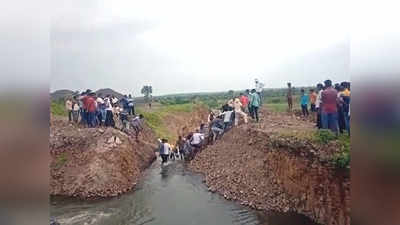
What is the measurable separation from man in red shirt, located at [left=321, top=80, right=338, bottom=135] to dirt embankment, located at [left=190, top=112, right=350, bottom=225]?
164mm

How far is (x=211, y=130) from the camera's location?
14.1 feet

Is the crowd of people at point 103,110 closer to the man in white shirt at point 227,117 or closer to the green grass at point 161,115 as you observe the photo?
the green grass at point 161,115

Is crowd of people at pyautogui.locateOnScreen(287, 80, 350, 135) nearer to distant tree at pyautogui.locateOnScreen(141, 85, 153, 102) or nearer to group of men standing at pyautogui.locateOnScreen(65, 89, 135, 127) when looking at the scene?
distant tree at pyautogui.locateOnScreen(141, 85, 153, 102)

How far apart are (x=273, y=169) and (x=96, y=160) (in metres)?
1.65

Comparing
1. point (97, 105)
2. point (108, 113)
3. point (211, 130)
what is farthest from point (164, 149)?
point (97, 105)

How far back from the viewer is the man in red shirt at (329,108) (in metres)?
3.63

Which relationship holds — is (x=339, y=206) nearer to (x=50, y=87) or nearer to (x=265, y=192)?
(x=265, y=192)

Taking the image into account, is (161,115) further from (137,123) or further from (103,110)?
(103,110)

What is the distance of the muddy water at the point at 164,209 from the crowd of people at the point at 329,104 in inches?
36.5

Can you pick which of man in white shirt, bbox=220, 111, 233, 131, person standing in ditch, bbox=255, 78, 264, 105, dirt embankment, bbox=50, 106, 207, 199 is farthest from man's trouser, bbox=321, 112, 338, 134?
dirt embankment, bbox=50, 106, 207, 199
